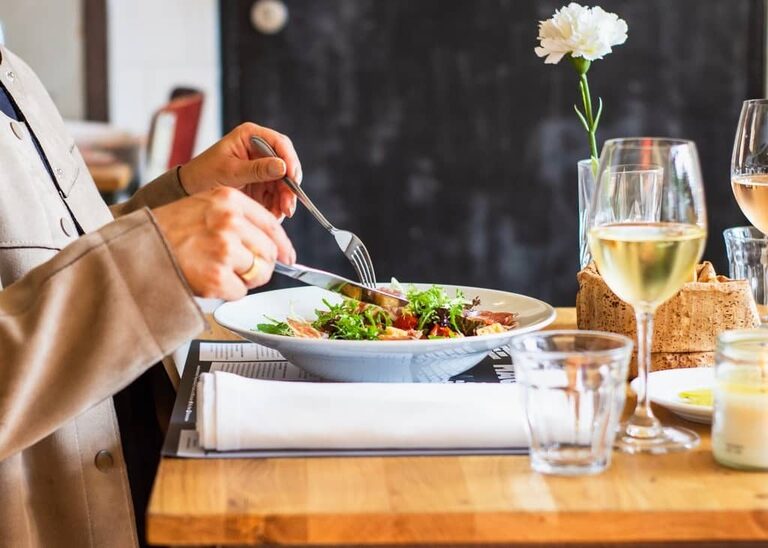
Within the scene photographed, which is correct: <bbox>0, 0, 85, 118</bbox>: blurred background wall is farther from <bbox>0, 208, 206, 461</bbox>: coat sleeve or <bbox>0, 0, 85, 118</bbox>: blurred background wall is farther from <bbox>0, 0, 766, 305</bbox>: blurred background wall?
<bbox>0, 208, 206, 461</bbox>: coat sleeve

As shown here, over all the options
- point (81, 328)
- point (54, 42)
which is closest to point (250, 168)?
point (81, 328)

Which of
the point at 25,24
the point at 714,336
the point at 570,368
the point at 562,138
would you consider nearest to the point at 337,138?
the point at 562,138

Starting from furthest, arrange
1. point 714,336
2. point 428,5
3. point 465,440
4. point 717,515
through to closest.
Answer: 1. point 428,5
2. point 714,336
3. point 465,440
4. point 717,515

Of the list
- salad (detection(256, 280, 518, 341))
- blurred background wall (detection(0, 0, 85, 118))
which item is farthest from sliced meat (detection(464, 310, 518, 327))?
blurred background wall (detection(0, 0, 85, 118))

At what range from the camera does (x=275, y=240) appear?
92cm

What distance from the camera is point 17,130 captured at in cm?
128

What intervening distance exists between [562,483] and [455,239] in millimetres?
2428

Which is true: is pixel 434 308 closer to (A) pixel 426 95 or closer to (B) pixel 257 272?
(B) pixel 257 272

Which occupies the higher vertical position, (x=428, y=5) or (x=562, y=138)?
(x=428, y=5)

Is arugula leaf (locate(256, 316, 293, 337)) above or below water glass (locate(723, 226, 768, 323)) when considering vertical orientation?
below

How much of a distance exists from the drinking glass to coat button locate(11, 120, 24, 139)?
2.59 ft

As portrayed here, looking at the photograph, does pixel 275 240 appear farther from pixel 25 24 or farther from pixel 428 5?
pixel 25 24

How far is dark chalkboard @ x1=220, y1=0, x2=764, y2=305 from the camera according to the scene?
309 cm

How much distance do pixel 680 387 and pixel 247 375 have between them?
0.42 metres
